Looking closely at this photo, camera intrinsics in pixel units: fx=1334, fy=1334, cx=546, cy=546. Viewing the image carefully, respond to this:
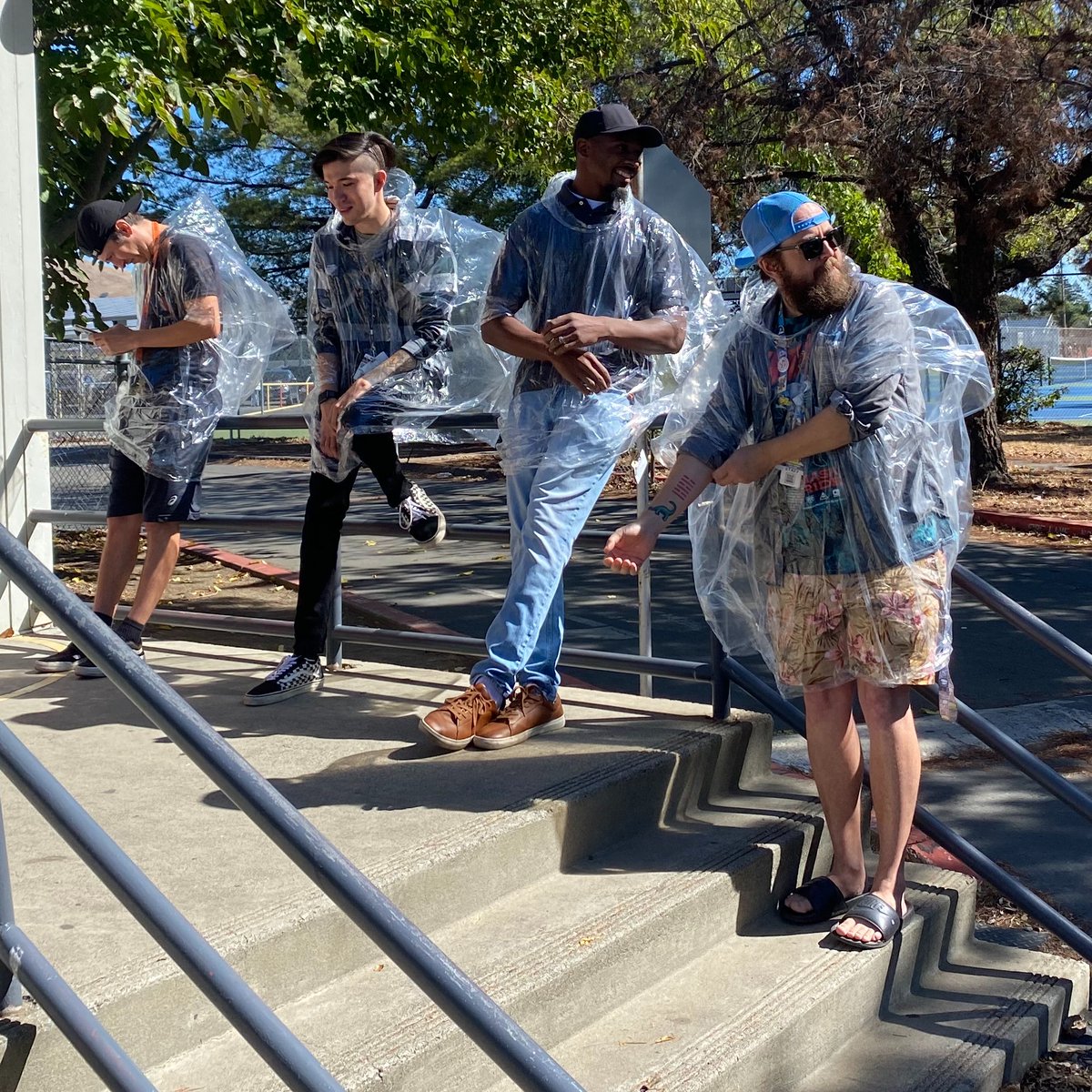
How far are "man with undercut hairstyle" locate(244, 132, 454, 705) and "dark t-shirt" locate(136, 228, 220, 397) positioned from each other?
44cm

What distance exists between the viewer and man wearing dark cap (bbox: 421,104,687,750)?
3.61 m

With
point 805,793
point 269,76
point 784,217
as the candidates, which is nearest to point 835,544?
point 784,217

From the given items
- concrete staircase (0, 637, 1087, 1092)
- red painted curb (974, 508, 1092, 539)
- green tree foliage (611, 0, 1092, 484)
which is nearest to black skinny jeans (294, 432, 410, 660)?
concrete staircase (0, 637, 1087, 1092)

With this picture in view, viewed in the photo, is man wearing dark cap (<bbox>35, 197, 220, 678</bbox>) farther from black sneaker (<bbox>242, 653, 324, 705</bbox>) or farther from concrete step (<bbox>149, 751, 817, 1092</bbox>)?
concrete step (<bbox>149, 751, 817, 1092</bbox>)

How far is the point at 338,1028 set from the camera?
2506mm

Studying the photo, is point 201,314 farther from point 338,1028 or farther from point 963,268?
point 963,268

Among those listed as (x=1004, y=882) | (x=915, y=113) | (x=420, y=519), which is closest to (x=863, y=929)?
(x=1004, y=882)

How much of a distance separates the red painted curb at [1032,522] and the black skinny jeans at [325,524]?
9192mm

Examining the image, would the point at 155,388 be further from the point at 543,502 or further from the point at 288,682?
the point at 543,502

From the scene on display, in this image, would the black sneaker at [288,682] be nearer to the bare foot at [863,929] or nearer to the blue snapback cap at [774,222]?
the bare foot at [863,929]

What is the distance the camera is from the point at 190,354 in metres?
4.54

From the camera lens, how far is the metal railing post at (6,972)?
7.04 feet

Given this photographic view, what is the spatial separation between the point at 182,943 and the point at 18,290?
4012 millimetres

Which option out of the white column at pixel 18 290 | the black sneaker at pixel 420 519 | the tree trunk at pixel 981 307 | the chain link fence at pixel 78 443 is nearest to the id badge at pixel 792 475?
the black sneaker at pixel 420 519
